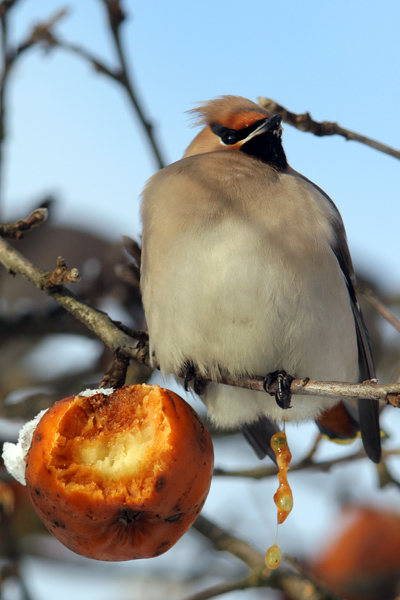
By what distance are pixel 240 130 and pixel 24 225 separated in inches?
47.7

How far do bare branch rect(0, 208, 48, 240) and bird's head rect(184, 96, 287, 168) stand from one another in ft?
3.42

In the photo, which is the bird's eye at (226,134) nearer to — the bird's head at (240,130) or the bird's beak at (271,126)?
the bird's head at (240,130)

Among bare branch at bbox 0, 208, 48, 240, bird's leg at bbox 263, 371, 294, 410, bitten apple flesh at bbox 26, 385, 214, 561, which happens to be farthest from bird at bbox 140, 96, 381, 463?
bitten apple flesh at bbox 26, 385, 214, 561

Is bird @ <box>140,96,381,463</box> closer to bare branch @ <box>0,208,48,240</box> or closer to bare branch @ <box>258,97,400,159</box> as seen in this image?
bare branch @ <box>258,97,400,159</box>


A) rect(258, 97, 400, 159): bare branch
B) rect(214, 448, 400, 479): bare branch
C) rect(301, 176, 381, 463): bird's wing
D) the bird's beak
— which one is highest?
rect(258, 97, 400, 159): bare branch

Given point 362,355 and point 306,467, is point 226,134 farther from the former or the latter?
point 306,467

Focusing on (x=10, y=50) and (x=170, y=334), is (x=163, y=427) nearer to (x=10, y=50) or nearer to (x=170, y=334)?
(x=170, y=334)

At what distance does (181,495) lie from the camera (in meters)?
2.25

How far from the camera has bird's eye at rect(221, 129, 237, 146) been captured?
3.72m

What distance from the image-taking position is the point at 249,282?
296 cm

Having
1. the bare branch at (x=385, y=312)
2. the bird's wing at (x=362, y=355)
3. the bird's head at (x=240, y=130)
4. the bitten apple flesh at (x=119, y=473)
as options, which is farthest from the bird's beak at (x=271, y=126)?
the bitten apple flesh at (x=119, y=473)

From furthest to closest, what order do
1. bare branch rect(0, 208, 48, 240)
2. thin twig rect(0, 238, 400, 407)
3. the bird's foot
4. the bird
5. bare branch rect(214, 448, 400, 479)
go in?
1. bare branch rect(214, 448, 400, 479)
2. the bird's foot
3. bare branch rect(0, 208, 48, 240)
4. the bird
5. thin twig rect(0, 238, 400, 407)

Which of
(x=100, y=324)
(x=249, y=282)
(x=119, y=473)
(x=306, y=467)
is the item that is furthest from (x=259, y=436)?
(x=119, y=473)

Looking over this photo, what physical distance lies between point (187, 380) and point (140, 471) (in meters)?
1.08
